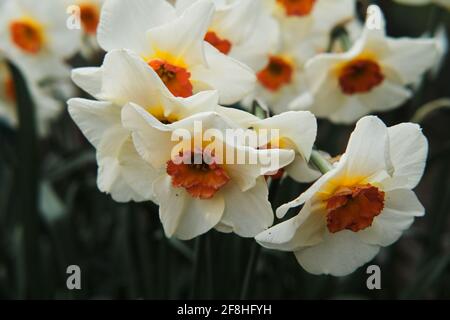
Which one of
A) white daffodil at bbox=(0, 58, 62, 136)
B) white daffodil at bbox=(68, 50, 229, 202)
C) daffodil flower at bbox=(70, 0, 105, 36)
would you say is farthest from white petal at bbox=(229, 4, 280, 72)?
white daffodil at bbox=(0, 58, 62, 136)

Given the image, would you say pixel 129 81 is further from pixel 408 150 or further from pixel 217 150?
pixel 408 150

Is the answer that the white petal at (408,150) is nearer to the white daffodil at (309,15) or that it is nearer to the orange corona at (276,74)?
the white daffodil at (309,15)

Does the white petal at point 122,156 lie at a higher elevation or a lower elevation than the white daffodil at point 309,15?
lower

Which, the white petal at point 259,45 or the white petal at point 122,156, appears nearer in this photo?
the white petal at point 122,156

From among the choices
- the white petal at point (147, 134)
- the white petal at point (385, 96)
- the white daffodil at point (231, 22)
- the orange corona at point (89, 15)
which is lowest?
the white petal at point (147, 134)

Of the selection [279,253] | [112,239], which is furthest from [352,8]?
[112,239]

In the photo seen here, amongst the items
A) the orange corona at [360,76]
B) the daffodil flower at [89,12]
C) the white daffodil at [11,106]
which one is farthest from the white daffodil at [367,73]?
the white daffodil at [11,106]

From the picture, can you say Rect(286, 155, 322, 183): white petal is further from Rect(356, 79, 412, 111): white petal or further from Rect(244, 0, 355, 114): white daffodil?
Rect(356, 79, 412, 111): white petal

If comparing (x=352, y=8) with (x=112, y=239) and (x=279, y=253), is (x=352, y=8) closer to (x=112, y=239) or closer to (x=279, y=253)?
(x=279, y=253)
